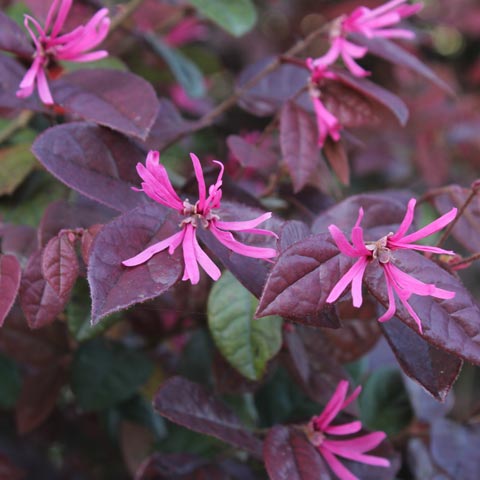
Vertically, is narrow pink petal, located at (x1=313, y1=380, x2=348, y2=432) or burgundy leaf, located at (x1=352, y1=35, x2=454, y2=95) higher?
burgundy leaf, located at (x1=352, y1=35, x2=454, y2=95)

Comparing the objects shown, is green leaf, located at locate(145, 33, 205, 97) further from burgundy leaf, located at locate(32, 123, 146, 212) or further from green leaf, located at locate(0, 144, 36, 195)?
burgundy leaf, located at locate(32, 123, 146, 212)

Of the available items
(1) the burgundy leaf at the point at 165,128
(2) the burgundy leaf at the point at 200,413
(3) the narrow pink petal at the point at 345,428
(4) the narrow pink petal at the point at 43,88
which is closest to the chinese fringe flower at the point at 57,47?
(4) the narrow pink petal at the point at 43,88

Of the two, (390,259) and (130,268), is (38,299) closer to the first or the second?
(130,268)

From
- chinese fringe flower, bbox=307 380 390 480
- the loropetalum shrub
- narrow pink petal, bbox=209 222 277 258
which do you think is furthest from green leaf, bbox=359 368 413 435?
narrow pink petal, bbox=209 222 277 258

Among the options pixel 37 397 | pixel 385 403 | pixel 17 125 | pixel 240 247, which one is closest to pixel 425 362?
pixel 240 247

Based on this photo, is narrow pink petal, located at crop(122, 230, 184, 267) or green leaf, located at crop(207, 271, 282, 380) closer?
narrow pink petal, located at crop(122, 230, 184, 267)

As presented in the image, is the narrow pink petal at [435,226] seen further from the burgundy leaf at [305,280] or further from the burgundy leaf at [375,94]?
the burgundy leaf at [375,94]
